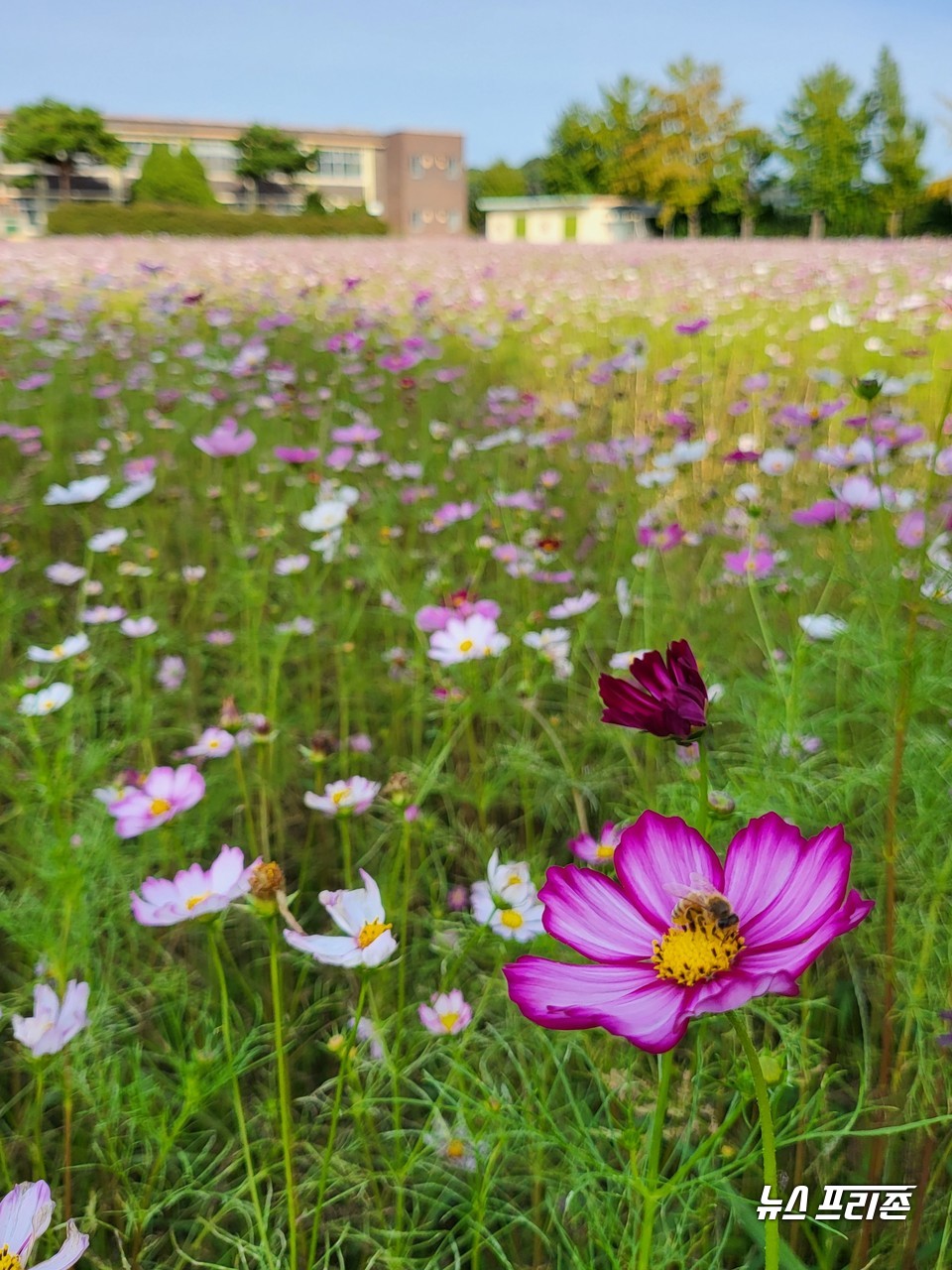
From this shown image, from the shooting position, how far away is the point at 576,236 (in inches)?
973

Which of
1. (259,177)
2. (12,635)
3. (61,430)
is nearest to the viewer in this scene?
(12,635)

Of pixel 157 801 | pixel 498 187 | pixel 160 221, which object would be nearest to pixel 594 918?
pixel 157 801

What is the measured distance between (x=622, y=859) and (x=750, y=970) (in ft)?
0.23

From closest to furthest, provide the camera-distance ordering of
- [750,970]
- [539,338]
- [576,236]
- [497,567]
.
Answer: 1. [750,970]
2. [497,567]
3. [539,338]
4. [576,236]

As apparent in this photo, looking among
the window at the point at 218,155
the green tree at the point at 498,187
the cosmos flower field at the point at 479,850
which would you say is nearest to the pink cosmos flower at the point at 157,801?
the cosmos flower field at the point at 479,850

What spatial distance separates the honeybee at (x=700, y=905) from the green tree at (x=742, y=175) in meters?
23.8

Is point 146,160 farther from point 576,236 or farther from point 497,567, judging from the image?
point 497,567

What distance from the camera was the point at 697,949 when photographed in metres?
0.30

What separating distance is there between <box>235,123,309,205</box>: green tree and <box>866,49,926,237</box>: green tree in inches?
657

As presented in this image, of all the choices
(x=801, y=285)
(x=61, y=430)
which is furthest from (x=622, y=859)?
(x=801, y=285)

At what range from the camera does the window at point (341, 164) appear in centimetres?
3381

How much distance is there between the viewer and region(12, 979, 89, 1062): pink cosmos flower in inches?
20.0

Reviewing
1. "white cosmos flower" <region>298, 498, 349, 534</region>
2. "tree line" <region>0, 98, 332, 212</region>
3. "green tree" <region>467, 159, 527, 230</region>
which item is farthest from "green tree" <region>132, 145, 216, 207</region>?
"white cosmos flower" <region>298, 498, 349, 534</region>

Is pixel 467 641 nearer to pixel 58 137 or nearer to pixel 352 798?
pixel 352 798
